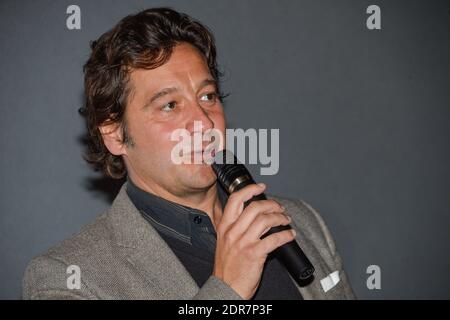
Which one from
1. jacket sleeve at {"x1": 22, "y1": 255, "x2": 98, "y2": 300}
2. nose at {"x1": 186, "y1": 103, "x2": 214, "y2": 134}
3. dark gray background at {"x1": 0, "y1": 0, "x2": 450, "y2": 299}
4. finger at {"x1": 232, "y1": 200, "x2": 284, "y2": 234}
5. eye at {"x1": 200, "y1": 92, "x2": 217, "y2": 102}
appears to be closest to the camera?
finger at {"x1": 232, "y1": 200, "x2": 284, "y2": 234}

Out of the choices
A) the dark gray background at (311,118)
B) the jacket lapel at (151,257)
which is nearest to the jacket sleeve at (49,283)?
the jacket lapel at (151,257)

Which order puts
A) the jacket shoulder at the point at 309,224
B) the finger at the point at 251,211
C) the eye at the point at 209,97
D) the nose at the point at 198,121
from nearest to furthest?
the finger at the point at 251,211
the nose at the point at 198,121
the eye at the point at 209,97
the jacket shoulder at the point at 309,224

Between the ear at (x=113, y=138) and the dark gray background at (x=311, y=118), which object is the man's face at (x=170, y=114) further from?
the dark gray background at (x=311, y=118)

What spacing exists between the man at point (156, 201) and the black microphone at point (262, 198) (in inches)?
3.5

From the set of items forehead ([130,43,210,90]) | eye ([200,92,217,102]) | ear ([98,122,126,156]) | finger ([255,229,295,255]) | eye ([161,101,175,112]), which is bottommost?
→ finger ([255,229,295,255])

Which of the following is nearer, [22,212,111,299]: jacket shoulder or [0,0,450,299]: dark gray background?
[22,212,111,299]: jacket shoulder

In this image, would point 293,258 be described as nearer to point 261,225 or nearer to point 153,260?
point 261,225

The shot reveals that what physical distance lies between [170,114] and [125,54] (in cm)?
24

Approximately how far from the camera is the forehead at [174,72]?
1.45m

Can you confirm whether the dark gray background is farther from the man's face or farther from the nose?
the nose

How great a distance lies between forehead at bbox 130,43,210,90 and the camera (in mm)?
1446

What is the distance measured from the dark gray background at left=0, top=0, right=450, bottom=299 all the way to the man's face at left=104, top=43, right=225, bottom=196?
65cm

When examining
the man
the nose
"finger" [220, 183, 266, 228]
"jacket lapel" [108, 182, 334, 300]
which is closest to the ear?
the man
